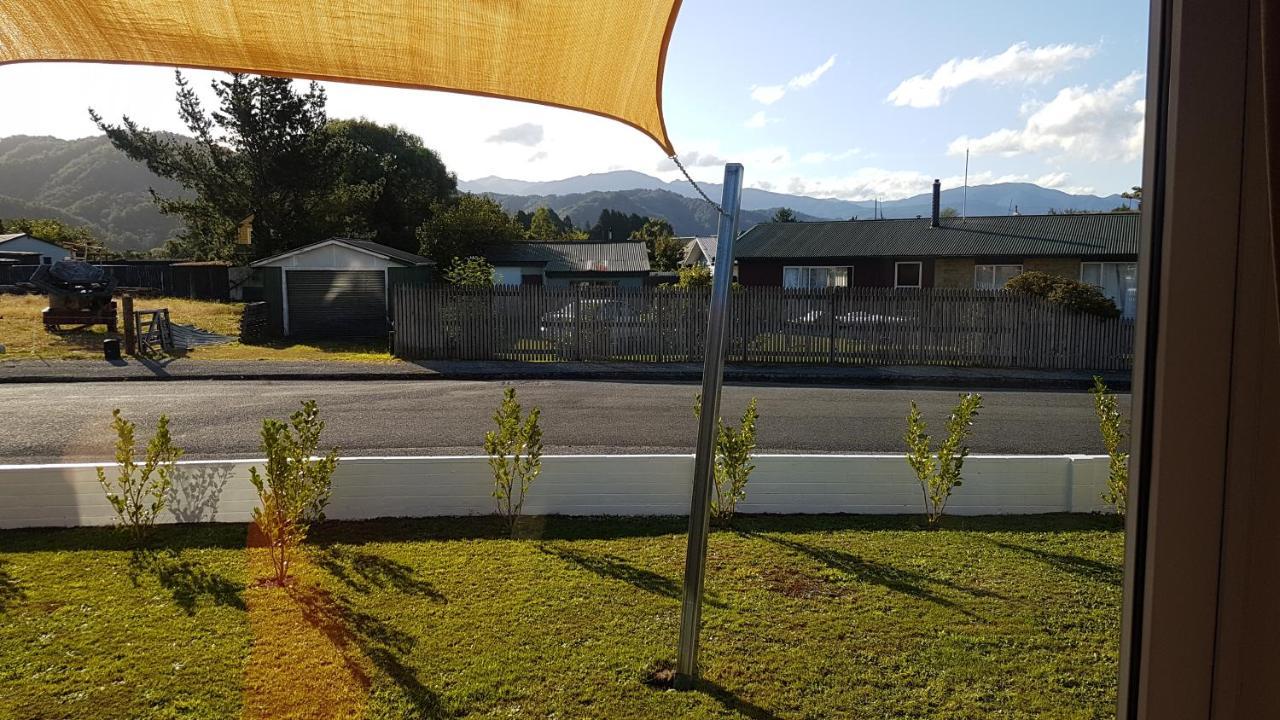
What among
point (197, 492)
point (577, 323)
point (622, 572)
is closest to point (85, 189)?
point (577, 323)

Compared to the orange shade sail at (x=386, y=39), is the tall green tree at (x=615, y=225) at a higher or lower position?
higher

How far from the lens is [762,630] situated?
148 inches

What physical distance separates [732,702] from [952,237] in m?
25.2

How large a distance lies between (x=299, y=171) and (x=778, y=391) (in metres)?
17.9

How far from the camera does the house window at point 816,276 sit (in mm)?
27156

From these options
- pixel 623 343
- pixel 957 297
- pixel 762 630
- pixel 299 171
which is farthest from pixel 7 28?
pixel 299 171

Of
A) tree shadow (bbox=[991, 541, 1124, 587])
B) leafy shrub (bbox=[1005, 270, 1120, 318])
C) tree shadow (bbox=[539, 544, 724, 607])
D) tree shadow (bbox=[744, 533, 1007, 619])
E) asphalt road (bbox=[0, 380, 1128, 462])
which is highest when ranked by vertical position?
leafy shrub (bbox=[1005, 270, 1120, 318])

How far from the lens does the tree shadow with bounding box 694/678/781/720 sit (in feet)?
9.85

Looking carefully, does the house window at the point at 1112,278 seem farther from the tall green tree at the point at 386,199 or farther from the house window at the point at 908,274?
the tall green tree at the point at 386,199

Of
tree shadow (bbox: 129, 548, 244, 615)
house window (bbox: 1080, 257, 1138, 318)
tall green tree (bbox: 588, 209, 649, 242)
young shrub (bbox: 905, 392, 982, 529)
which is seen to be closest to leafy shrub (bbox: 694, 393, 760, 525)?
young shrub (bbox: 905, 392, 982, 529)

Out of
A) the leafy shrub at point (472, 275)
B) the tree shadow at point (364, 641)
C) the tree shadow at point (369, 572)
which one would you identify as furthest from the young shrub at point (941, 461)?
the leafy shrub at point (472, 275)

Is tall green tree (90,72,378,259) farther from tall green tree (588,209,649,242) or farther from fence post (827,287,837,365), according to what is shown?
tall green tree (588,209,649,242)

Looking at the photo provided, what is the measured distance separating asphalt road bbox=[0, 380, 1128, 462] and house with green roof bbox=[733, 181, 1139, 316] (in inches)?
466

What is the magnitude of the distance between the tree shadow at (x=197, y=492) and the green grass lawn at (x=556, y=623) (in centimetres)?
15
